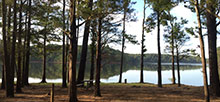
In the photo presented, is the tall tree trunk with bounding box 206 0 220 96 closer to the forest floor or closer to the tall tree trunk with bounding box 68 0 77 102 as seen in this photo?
the forest floor

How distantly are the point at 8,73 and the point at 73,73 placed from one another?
479 centimetres

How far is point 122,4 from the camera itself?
34.6ft

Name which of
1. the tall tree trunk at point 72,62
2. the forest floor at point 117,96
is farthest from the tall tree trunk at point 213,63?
Result: the tall tree trunk at point 72,62

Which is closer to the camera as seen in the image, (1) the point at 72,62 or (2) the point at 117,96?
(1) the point at 72,62

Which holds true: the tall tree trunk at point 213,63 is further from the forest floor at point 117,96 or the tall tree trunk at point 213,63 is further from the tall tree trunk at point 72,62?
the tall tree trunk at point 72,62

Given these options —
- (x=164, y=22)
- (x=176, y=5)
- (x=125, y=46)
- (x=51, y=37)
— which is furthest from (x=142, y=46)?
(x=176, y=5)

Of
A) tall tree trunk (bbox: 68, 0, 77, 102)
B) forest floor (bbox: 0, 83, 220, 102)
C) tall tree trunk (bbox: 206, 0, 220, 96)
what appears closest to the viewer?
tall tree trunk (bbox: 68, 0, 77, 102)

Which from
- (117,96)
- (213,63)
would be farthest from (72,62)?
(213,63)

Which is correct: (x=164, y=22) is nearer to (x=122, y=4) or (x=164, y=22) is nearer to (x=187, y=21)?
(x=187, y=21)

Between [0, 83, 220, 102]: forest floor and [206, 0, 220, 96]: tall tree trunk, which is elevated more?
[206, 0, 220, 96]: tall tree trunk

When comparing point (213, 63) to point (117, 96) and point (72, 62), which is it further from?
point (72, 62)

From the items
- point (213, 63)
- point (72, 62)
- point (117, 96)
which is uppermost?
point (72, 62)

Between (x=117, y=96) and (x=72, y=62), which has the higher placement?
(x=72, y=62)

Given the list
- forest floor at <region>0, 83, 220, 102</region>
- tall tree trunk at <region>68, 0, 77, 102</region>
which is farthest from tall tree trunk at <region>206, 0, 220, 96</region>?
tall tree trunk at <region>68, 0, 77, 102</region>
